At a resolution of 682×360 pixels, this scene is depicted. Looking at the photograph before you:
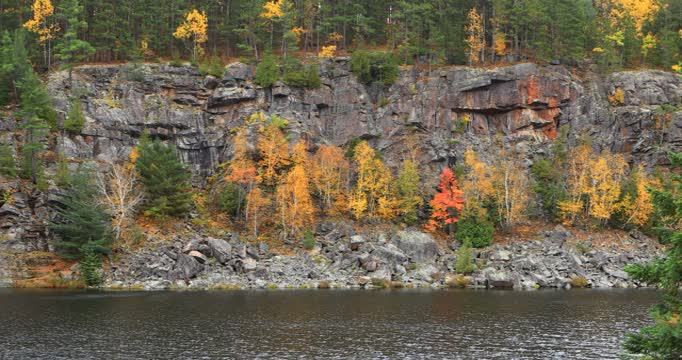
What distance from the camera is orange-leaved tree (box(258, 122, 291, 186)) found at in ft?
271

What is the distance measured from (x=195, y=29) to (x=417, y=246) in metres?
57.0

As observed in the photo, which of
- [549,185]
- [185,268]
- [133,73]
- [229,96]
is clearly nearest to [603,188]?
[549,185]

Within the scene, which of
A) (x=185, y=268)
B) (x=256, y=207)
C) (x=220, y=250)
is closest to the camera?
(x=185, y=268)

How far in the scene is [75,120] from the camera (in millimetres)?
81250

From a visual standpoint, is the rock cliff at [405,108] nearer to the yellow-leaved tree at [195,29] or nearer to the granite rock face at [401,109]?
the granite rock face at [401,109]

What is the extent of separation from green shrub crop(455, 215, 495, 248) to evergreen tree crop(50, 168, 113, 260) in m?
46.2

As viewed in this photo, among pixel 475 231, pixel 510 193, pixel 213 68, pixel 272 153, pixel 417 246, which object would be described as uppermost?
pixel 213 68

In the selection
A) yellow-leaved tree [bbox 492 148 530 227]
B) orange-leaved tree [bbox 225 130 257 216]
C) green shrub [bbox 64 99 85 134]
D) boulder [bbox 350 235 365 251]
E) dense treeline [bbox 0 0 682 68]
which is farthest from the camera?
dense treeline [bbox 0 0 682 68]

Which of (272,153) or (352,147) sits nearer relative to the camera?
(272,153)

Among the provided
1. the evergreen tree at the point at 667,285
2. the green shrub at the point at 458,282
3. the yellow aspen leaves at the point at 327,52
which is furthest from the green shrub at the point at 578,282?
the yellow aspen leaves at the point at 327,52

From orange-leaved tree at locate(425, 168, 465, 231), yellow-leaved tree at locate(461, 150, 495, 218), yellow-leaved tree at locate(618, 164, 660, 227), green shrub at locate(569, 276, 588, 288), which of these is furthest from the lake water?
yellow-leaved tree at locate(618, 164, 660, 227)

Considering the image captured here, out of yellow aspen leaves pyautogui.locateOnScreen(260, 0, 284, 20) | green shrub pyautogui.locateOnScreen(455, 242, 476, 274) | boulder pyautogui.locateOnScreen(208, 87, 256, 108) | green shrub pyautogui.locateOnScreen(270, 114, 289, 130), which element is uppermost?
yellow aspen leaves pyautogui.locateOnScreen(260, 0, 284, 20)

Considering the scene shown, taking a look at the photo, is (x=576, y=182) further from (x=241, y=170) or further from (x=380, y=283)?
(x=241, y=170)

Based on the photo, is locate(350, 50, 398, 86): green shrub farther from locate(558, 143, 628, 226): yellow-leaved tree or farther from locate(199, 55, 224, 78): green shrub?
locate(558, 143, 628, 226): yellow-leaved tree
